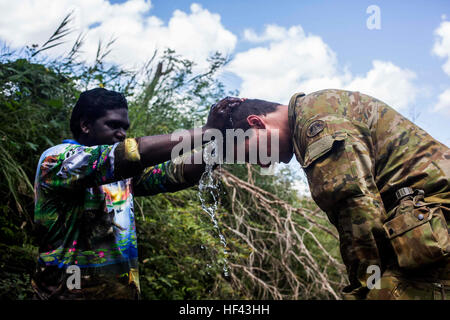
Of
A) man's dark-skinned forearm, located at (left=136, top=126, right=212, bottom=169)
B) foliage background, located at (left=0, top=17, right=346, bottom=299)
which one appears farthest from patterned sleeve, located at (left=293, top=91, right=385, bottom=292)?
foliage background, located at (left=0, top=17, right=346, bottom=299)

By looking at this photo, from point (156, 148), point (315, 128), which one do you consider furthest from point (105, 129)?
point (315, 128)

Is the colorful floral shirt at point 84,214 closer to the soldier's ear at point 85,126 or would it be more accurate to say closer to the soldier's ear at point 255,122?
the soldier's ear at point 85,126

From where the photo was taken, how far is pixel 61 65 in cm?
397

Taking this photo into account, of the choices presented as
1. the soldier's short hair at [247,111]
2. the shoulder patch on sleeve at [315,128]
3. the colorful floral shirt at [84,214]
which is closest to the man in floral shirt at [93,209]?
the colorful floral shirt at [84,214]

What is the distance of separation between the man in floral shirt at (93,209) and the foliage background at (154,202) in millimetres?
1109

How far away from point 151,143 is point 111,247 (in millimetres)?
693

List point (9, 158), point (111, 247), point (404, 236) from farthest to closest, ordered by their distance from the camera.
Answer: point (9, 158) < point (111, 247) < point (404, 236)

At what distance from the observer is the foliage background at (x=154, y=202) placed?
3184mm

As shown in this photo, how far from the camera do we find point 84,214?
6.84 ft

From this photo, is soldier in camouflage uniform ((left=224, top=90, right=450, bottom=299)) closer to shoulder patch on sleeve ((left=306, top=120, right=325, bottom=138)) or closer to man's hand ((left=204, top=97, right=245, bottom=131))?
shoulder patch on sleeve ((left=306, top=120, right=325, bottom=138))

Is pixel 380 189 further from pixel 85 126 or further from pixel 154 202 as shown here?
pixel 154 202
